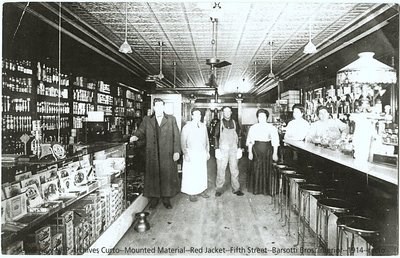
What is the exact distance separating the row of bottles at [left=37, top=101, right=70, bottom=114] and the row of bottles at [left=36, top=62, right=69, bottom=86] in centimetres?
28

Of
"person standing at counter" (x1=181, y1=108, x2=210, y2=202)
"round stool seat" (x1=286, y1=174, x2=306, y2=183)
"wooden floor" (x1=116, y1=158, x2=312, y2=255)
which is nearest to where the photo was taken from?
"wooden floor" (x1=116, y1=158, x2=312, y2=255)

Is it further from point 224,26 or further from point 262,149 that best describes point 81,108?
point 262,149

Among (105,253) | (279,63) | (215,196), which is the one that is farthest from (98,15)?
(279,63)

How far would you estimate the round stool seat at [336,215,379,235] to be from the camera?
5.51 feet

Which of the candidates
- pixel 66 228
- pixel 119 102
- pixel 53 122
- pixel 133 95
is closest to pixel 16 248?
pixel 66 228

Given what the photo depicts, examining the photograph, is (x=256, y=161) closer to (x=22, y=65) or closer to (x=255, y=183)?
(x=255, y=183)

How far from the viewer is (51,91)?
3918mm

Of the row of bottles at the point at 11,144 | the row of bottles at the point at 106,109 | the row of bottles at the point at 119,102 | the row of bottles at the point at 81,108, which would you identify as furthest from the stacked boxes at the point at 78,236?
the row of bottles at the point at 119,102

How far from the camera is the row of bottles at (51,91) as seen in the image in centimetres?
367

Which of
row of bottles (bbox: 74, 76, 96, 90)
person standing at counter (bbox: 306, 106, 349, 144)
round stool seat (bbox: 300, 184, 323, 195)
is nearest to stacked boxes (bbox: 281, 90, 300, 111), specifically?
person standing at counter (bbox: 306, 106, 349, 144)

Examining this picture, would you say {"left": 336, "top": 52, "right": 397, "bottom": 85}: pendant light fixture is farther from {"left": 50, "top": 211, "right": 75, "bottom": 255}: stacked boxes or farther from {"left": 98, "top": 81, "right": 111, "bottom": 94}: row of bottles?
{"left": 98, "top": 81, "right": 111, "bottom": 94}: row of bottles

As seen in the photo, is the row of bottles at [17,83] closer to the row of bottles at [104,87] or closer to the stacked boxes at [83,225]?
the stacked boxes at [83,225]

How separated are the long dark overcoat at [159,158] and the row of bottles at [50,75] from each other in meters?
1.31

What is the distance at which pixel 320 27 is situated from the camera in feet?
13.7
